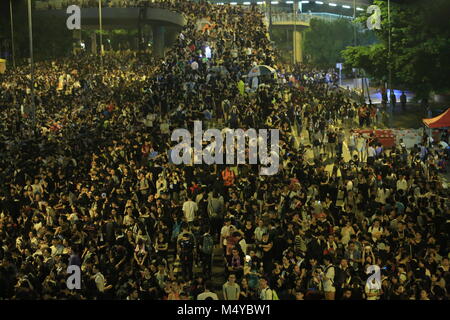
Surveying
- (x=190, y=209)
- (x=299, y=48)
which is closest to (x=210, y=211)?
(x=190, y=209)

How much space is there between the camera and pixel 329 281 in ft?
46.7

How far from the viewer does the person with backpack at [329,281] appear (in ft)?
45.9

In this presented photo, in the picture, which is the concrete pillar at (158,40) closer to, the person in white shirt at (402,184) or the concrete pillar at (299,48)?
the concrete pillar at (299,48)

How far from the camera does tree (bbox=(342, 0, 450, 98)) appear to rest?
46.8 metres

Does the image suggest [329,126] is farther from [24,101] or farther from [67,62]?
[67,62]

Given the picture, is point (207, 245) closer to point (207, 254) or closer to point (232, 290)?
point (207, 254)

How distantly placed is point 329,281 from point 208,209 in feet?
18.8

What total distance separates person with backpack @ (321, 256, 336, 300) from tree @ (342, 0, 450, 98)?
34008 millimetres

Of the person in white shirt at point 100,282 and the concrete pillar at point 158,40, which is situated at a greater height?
the concrete pillar at point 158,40

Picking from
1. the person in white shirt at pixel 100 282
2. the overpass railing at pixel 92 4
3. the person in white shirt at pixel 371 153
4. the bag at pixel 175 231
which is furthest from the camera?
the overpass railing at pixel 92 4

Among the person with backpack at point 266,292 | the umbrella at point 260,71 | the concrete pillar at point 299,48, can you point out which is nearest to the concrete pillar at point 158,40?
the concrete pillar at point 299,48

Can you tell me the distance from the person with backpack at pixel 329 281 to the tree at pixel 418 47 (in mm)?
34008

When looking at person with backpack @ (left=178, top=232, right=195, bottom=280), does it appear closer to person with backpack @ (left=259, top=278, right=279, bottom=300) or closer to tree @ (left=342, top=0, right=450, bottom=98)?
person with backpack @ (left=259, top=278, right=279, bottom=300)
